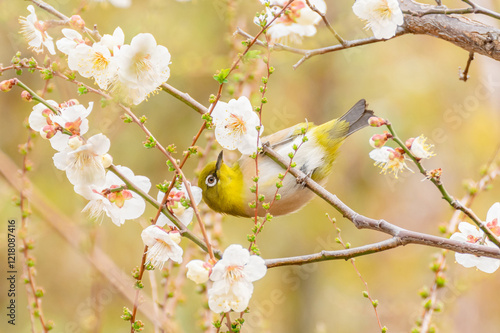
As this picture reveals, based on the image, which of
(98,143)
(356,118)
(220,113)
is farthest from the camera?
(356,118)

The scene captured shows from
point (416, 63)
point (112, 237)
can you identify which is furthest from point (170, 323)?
point (416, 63)

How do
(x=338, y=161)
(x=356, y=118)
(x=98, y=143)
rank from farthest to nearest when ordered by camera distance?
1. (x=338, y=161)
2. (x=356, y=118)
3. (x=98, y=143)

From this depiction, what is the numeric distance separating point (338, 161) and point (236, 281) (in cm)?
379

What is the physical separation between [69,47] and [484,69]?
3796mm

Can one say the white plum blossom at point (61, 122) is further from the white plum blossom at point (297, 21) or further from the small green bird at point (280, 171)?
the small green bird at point (280, 171)

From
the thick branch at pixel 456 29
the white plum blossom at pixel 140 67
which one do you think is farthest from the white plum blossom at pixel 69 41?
the thick branch at pixel 456 29

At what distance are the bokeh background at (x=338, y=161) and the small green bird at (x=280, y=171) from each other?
1.09 meters

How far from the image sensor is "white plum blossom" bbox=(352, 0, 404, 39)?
154 centimetres

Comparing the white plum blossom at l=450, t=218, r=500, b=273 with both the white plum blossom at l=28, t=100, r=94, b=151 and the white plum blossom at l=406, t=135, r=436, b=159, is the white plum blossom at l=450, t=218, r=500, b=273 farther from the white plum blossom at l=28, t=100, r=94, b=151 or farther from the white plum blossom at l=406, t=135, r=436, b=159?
the white plum blossom at l=28, t=100, r=94, b=151

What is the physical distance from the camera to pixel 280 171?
8.08ft

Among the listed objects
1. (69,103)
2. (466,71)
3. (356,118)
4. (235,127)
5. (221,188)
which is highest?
(356,118)

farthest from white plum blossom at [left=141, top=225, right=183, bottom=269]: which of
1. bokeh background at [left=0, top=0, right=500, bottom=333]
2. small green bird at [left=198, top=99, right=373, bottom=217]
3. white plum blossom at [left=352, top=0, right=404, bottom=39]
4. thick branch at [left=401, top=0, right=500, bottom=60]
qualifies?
bokeh background at [left=0, top=0, right=500, bottom=333]

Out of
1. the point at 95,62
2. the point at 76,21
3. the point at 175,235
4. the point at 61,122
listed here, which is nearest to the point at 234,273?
the point at 175,235

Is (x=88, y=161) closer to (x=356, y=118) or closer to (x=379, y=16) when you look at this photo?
(x=379, y=16)
